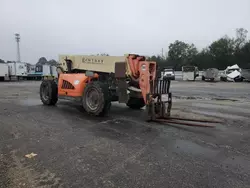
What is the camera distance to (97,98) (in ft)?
25.8

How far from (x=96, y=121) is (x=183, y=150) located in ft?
10.5

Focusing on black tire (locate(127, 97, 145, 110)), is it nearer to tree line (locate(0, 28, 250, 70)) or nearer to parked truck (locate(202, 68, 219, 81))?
parked truck (locate(202, 68, 219, 81))

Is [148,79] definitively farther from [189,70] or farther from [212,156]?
[189,70]

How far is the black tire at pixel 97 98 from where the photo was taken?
762cm

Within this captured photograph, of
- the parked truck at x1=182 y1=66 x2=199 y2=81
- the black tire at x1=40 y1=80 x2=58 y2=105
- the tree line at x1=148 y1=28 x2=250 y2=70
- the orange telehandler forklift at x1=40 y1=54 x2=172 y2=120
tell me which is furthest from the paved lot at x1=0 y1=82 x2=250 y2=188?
the tree line at x1=148 y1=28 x2=250 y2=70

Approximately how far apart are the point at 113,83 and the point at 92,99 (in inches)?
34.1

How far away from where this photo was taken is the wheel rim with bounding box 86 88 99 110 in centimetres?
791

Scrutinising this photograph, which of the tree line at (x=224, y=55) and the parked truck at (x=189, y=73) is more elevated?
the tree line at (x=224, y=55)

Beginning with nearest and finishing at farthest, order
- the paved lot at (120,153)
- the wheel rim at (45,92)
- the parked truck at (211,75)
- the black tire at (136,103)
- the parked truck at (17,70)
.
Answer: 1. the paved lot at (120,153)
2. the black tire at (136,103)
3. the wheel rim at (45,92)
4. the parked truck at (211,75)
5. the parked truck at (17,70)

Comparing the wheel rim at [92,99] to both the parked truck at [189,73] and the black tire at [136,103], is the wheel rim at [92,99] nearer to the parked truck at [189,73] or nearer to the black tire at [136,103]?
the black tire at [136,103]

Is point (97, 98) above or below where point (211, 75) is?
below

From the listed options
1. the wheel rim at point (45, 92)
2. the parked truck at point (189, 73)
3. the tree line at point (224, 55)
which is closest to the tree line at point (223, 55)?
the tree line at point (224, 55)

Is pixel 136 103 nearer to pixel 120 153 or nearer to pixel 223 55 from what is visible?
pixel 120 153

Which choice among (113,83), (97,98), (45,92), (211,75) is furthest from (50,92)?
(211,75)
